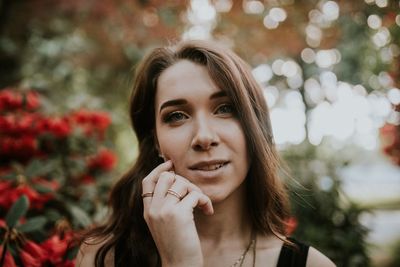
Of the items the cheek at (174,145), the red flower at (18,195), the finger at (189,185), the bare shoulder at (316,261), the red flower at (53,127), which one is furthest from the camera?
the red flower at (53,127)

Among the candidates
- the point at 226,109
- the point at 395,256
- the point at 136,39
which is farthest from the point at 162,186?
the point at 395,256

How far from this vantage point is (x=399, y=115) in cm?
294

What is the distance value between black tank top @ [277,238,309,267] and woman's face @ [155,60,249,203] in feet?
1.35

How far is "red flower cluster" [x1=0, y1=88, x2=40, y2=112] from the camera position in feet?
8.38

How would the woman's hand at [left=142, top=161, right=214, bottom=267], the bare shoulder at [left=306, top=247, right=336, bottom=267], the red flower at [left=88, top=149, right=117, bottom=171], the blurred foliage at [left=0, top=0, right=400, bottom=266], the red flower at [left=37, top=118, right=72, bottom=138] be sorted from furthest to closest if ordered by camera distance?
the blurred foliage at [left=0, top=0, right=400, bottom=266] < the red flower at [left=88, top=149, right=117, bottom=171] < the red flower at [left=37, top=118, right=72, bottom=138] < the bare shoulder at [left=306, top=247, right=336, bottom=267] < the woman's hand at [left=142, top=161, right=214, bottom=267]

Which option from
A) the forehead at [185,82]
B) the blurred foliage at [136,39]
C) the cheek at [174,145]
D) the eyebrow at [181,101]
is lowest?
the cheek at [174,145]

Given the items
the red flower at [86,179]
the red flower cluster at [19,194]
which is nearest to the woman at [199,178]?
the red flower cluster at [19,194]

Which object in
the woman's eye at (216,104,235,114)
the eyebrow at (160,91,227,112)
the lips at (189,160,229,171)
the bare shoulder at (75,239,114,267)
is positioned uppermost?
the eyebrow at (160,91,227,112)

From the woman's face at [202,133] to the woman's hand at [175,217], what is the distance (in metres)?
0.10

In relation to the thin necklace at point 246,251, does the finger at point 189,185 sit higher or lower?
higher

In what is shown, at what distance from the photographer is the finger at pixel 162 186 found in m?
1.40

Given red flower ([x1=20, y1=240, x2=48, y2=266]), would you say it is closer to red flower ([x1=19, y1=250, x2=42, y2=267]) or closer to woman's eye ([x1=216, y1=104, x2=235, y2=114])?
red flower ([x1=19, y1=250, x2=42, y2=267])

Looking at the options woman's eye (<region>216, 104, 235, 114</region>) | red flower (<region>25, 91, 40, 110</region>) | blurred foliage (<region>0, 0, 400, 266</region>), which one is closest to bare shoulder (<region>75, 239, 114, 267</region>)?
woman's eye (<region>216, 104, 235, 114</region>)

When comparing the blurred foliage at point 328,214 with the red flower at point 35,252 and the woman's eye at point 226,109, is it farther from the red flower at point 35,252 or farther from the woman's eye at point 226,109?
the red flower at point 35,252
